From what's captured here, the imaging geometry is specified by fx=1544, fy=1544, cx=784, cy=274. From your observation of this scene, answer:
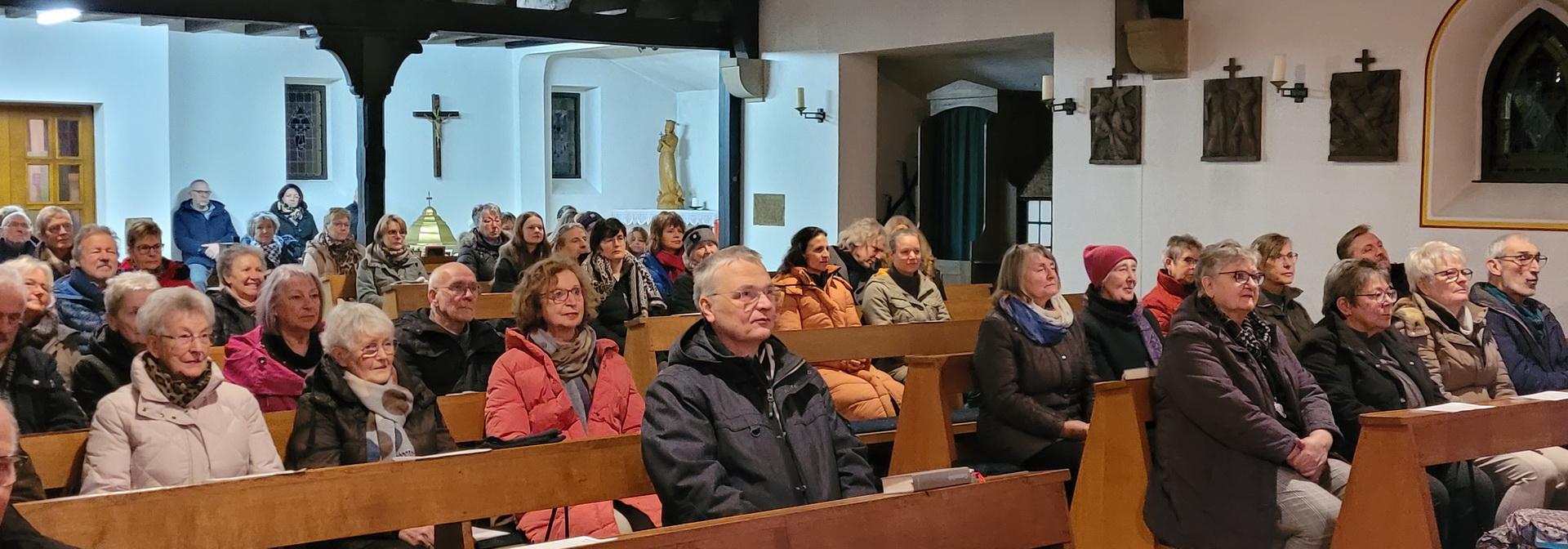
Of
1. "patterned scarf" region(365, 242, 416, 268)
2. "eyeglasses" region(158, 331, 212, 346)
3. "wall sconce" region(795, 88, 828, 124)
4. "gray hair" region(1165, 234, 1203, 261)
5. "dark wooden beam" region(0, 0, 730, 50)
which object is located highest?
"dark wooden beam" region(0, 0, 730, 50)

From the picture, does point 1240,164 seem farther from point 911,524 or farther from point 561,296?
point 911,524

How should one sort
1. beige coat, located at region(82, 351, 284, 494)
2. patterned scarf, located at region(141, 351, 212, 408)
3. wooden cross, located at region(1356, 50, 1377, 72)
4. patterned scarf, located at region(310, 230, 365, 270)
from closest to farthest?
1. beige coat, located at region(82, 351, 284, 494)
2. patterned scarf, located at region(141, 351, 212, 408)
3. wooden cross, located at region(1356, 50, 1377, 72)
4. patterned scarf, located at region(310, 230, 365, 270)

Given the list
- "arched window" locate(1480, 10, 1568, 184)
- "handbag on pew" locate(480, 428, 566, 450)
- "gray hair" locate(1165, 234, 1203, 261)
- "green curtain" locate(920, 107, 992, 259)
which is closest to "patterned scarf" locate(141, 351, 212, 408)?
"handbag on pew" locate(480, 428, 566, 450)

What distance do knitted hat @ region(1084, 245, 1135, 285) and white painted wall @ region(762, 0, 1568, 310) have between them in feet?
12.7

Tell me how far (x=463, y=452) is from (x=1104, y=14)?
735cm

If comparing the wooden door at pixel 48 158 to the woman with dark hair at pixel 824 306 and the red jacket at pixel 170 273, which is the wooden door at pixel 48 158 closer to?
the red jacket at pixel 170 273

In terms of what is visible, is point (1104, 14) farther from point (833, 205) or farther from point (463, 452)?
point (463, 452)

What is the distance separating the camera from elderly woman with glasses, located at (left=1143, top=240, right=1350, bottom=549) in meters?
4.39

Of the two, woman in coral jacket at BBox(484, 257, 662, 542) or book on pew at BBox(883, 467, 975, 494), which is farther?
woman in coral jacket at BBox(484, 257, 662, 542)

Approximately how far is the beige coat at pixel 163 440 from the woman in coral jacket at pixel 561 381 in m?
0.70

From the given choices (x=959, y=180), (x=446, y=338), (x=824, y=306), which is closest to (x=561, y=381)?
(x=446, y=338)

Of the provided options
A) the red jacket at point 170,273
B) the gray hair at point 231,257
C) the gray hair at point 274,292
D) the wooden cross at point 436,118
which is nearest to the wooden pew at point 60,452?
the gray hair at point 274,292

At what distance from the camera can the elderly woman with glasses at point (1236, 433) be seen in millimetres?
4391

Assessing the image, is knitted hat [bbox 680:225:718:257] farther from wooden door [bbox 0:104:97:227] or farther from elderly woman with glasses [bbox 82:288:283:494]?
wooden door [bbox 0:104:97:227]
